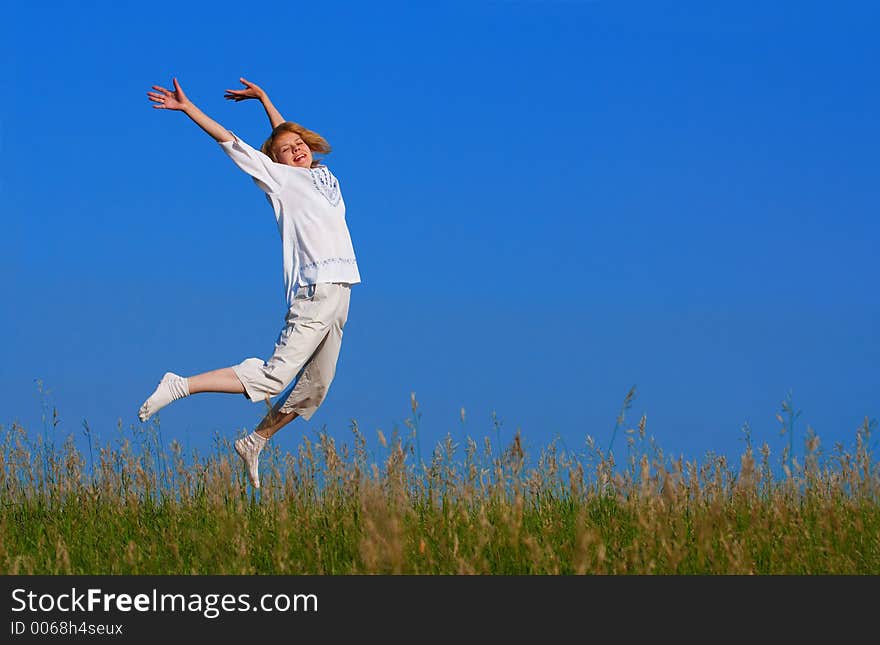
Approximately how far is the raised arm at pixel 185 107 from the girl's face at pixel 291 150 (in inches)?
23.9

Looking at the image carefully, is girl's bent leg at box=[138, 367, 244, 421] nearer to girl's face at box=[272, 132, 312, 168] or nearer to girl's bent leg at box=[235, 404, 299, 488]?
girl's bent leg at box=[235, 404, 299, 488]

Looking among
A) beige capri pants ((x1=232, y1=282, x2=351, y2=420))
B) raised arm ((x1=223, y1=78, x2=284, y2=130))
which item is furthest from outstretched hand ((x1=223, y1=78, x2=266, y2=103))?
beige capri pants ((x1=232, y1=282, x2=351, y2=420))

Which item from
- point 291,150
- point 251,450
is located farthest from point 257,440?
point 291,150

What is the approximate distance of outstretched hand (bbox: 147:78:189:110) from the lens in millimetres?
5895

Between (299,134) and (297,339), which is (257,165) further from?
(297,339)

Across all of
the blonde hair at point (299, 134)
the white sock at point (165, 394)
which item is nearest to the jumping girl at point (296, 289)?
the white sock at point (165, 394)

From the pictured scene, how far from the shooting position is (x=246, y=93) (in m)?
6.91

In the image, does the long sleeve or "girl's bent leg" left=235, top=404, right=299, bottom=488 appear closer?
the long sleeve

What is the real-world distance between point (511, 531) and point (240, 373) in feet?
8.84

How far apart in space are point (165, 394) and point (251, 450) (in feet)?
2.91

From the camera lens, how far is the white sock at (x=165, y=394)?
5.80 meters
